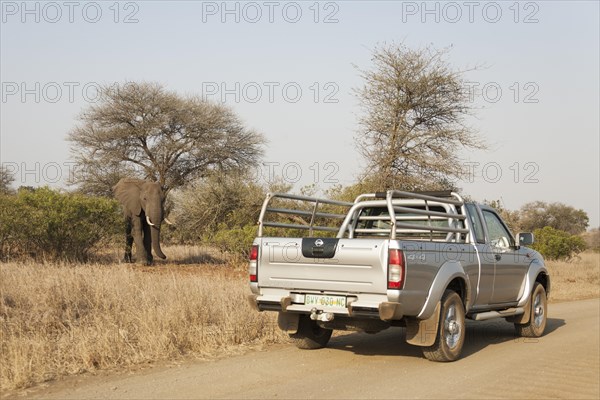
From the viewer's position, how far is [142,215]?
20.8m

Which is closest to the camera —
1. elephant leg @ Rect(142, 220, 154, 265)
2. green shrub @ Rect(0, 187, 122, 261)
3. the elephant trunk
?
green shrub @ Rect(0, 187, 122, 261)

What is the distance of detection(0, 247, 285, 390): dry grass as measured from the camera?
7871mm

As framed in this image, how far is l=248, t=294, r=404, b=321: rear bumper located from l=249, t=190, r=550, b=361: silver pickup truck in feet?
0.04

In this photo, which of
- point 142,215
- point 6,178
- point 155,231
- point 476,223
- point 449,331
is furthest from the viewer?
point 6,178

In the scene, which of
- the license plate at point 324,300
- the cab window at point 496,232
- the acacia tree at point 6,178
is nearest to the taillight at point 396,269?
the license plate at point 324,300

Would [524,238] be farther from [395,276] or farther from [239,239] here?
[239,239]

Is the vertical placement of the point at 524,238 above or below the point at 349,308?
above

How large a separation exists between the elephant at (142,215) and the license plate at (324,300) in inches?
474

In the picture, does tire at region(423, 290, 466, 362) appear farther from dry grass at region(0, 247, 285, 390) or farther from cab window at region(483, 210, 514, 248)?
dry grass at region(0, 247, 285, 390)

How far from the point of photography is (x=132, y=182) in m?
21.4

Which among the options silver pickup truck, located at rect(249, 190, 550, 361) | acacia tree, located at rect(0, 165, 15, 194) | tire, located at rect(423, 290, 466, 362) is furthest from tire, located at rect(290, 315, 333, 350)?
acacia tree, located at rect(0, 165, 15, 194)

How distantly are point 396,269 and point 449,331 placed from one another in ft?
4.95

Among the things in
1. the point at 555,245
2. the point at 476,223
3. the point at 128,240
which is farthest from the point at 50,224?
the point at 555,245

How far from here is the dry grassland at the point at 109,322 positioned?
7875mm
